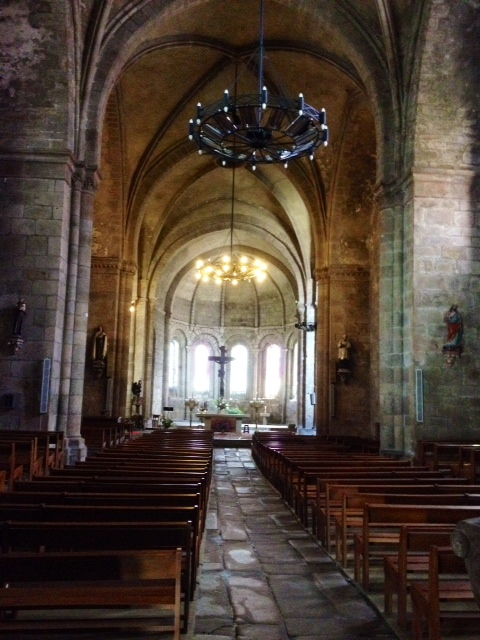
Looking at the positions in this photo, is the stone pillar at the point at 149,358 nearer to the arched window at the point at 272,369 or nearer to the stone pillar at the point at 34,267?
the arched window at the point at 272,369

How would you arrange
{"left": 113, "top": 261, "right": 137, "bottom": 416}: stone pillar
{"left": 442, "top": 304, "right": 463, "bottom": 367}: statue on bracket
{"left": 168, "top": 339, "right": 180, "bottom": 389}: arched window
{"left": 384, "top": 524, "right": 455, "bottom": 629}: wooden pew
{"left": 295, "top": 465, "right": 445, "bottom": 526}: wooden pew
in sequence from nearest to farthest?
{"left": 384, "top": 524, "right": 455, "bottom": 629}: wooden pew
{"left": 295, "top": 465, "right": 445, "bottom": 526}: wooden pew
{"left": 442, "top": 304, "right": 463, "bottom": 367}: statue on bracket
{"left": 113, "top": 261, "right": 137, "bottom": 416}: stone pillar
{"left": 168, "top": 339, "right": 180, "bottom": 389}: arched window

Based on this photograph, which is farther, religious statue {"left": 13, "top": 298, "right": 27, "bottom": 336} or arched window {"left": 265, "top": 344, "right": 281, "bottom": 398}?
arched window {"left": 265, "top": 344, "right": 281, "bottom": 398}

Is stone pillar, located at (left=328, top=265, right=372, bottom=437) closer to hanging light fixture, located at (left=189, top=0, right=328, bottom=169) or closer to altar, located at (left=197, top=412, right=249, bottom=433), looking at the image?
altar, located at (left=197, top=412, right=249, bottom=433)

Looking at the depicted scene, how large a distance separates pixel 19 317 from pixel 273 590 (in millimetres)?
8029

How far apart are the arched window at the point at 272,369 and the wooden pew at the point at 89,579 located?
123 ft

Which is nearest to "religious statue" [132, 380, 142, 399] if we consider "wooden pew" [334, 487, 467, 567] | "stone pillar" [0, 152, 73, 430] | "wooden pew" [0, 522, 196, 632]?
"stone pillar" [0, 152, 73, 430]

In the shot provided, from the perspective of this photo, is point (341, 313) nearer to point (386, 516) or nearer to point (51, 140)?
point (51, 140)

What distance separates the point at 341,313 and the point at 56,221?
1233 centimetres

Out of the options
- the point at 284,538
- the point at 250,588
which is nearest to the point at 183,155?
the point at 284,538

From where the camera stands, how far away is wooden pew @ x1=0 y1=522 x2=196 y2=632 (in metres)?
3.72

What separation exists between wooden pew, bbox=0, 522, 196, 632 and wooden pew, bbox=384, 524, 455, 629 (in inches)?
→ 55.4

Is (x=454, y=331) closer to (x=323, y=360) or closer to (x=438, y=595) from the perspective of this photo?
(x=438, y=595)

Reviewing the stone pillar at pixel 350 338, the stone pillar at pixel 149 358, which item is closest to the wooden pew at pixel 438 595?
the stone pillar at pixel 350 338

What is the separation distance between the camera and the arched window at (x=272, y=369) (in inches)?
1608
